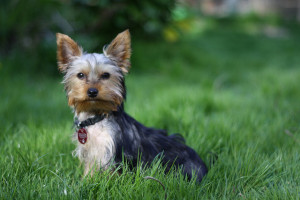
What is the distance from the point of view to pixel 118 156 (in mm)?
2922

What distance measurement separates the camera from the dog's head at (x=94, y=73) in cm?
284

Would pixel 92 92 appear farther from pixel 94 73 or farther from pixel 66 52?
pixel 66 52

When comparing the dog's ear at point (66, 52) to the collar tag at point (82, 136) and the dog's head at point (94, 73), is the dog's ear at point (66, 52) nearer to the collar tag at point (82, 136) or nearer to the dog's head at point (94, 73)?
Answer: the dog's head at point (94, 73)

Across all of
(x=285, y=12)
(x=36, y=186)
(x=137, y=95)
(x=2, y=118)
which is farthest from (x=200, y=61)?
(x=285, y=12)

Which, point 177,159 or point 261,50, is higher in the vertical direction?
point 261,50

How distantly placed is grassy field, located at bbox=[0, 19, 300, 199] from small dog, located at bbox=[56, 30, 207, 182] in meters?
0.21

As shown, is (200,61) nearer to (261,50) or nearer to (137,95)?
(137,95)

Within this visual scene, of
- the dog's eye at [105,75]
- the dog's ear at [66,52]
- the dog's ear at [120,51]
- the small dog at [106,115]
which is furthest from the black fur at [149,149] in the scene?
the dog's ear at [66,52]

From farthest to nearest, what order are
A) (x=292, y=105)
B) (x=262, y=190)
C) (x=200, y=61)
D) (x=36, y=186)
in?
(x=200, y=61) < (x=292, y=105) < (x=262, y=190) < (x=36, y=186)

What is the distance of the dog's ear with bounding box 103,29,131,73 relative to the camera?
2996mm

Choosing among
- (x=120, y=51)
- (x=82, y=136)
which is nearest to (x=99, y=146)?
(x=82, y=136)

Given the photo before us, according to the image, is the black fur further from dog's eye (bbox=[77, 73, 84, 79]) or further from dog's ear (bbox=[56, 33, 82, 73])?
dog's ear (bbox=[56, 33, 82, 73])

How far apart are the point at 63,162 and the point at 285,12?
25110mm

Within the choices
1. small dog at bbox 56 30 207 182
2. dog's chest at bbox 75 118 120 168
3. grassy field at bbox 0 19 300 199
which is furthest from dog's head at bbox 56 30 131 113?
grassy field at bbox 0 19 300 199
